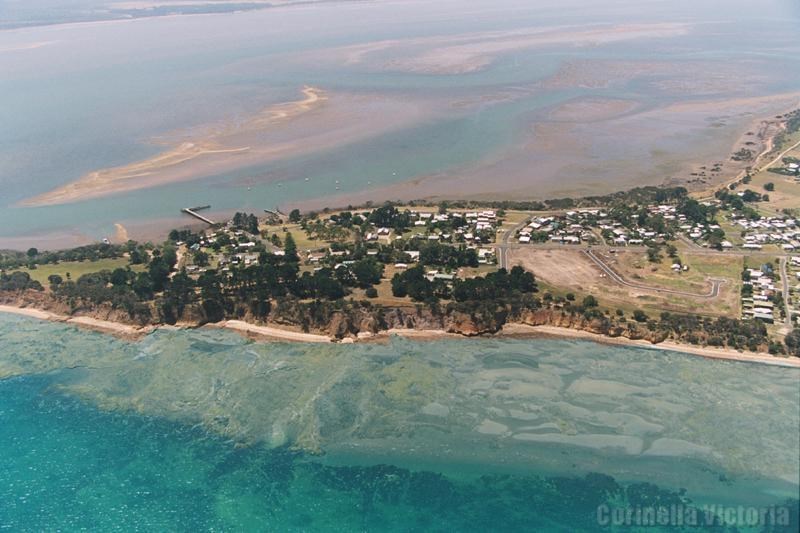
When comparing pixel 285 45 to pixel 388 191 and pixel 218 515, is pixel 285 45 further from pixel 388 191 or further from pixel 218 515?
pixel 218 515

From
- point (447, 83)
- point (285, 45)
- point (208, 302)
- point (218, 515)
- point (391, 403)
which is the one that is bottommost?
point (218, 515)

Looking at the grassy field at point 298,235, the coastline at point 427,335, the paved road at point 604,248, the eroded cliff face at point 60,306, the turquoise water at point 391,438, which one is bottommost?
the turquoise water at point 391,438

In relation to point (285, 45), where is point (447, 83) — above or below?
below

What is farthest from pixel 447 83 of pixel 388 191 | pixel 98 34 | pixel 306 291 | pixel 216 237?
pixel 98 34

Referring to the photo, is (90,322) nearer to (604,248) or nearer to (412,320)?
(412,320)

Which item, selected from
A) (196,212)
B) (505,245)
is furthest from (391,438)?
(196,212)

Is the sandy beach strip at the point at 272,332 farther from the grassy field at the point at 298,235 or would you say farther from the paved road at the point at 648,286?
the paved road at the point at 648,286

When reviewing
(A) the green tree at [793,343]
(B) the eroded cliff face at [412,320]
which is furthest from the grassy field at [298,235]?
(A) the green tree at [793,343]

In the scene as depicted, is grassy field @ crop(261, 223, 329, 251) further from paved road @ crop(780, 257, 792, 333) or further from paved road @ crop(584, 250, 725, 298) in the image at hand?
paved road @ crop(780, 257, 792, 333)
